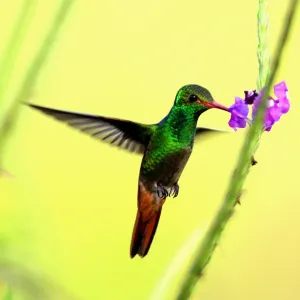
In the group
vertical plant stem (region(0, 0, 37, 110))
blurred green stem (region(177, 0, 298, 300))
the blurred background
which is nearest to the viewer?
blurred green stem (region(177, 0, 298, 300))

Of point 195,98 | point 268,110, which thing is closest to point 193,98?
point 195,98

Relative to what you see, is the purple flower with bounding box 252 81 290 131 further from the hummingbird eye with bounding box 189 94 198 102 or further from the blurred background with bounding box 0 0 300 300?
the blurred background with bounding box 0 0 300 300

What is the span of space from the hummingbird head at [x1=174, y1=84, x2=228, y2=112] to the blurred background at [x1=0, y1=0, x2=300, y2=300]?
0.76 metres

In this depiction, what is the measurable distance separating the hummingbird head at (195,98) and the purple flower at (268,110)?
1.2 inches

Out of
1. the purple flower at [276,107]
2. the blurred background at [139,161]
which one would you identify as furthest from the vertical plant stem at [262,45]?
the blurred background at [139,161]

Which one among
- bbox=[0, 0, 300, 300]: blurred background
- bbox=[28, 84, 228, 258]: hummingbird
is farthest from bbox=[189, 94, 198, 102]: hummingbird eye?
bbox=[0, 0, 300, 300]: blurred background

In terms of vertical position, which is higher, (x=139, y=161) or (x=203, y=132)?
(x=203, y=132)

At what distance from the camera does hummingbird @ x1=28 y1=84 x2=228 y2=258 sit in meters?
0.48

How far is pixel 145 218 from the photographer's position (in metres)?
0.49

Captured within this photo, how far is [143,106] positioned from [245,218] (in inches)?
22.6

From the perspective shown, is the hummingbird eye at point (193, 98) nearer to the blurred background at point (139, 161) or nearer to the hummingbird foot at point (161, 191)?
the hummingbird foot at point (161, 191)

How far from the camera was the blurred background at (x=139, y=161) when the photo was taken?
181cm

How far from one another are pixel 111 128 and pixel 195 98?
7 cm

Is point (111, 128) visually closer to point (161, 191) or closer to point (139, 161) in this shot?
point (161, 191)
